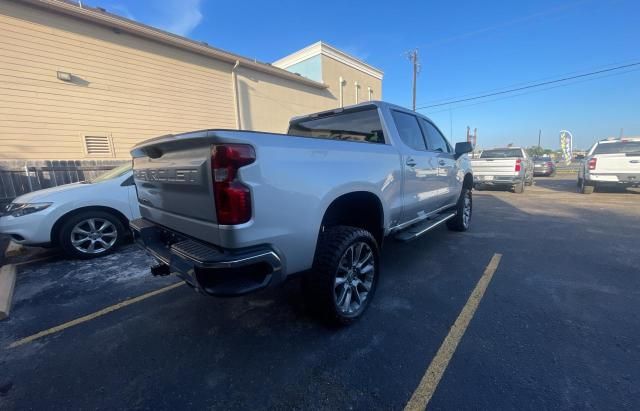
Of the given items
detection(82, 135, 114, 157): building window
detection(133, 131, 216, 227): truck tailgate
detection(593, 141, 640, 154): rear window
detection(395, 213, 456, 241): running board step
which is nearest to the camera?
detection(133, 131, 216, 227): truck tailgate

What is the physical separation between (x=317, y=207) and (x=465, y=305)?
6.29 ft

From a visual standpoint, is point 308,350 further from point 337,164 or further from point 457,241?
point 457,241

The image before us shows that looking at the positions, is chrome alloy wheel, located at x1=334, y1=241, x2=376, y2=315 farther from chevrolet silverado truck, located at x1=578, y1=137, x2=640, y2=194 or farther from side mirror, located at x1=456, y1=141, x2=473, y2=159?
chevrolet silverado truck, located at x1=578, y1=137, x2=640, y2=194

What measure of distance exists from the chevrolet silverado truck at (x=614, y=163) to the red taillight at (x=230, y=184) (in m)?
11.4

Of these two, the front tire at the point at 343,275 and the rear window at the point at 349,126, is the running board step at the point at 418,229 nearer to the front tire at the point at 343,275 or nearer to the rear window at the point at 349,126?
the front tire at the point at 343,275

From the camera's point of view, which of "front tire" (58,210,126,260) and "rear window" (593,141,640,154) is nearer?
"front tire" (58,210,126,260)

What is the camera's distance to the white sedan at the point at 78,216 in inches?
152

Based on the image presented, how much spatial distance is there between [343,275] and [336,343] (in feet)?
1.83

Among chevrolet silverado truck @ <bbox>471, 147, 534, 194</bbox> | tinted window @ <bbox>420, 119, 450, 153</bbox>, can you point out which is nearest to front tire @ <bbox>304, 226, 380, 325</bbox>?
tinted window @ <bbox>420, 119, 450, 153</bbox>

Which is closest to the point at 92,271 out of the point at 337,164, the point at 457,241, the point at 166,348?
the point at 166,348

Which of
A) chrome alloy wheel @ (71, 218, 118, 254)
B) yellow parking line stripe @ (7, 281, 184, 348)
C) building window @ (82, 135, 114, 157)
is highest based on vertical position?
building window @ (82, 135, 114, 157)

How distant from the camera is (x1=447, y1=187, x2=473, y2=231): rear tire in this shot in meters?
5.28

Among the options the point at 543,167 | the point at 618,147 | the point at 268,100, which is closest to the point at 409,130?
the point at 618,147

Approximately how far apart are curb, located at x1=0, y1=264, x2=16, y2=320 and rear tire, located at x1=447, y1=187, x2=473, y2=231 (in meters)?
6.26
